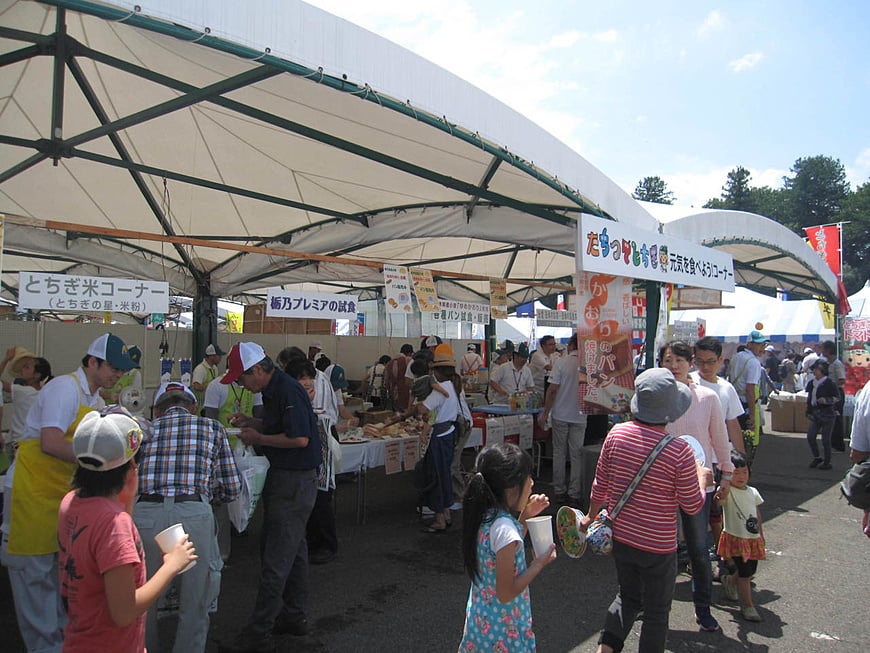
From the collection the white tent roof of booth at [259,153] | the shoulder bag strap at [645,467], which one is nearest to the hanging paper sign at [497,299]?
the white tent roof of booth at [259,153]

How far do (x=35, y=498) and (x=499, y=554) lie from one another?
91.5 inches

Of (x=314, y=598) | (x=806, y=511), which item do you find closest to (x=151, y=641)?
(x=314, y=598)

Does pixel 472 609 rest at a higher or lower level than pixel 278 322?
lower

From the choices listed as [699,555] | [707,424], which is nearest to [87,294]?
[707,424]

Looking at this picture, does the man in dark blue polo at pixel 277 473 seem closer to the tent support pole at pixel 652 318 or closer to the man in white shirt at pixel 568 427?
the man in white shirt at pixel 568 427

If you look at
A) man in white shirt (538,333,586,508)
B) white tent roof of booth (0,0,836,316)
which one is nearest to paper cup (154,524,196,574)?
white tent roof of booth (0,0,836,316)

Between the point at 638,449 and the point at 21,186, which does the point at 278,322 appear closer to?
the point at 21,186

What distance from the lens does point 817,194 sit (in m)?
74.5

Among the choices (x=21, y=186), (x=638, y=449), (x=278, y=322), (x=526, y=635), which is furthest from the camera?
(x=278, y=322)

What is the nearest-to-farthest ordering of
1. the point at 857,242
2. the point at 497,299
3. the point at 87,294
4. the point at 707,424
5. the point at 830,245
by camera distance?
the point at 707,424 < the point at 87,294 < the point at 497,299 < the point at 830,245 < the point at 857,242

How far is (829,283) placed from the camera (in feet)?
43.4

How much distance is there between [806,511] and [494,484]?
6192 mm

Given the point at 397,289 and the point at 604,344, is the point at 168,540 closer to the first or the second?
the point at 604,344

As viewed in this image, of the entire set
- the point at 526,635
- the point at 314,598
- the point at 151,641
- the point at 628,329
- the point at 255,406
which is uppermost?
the point at 628,329
